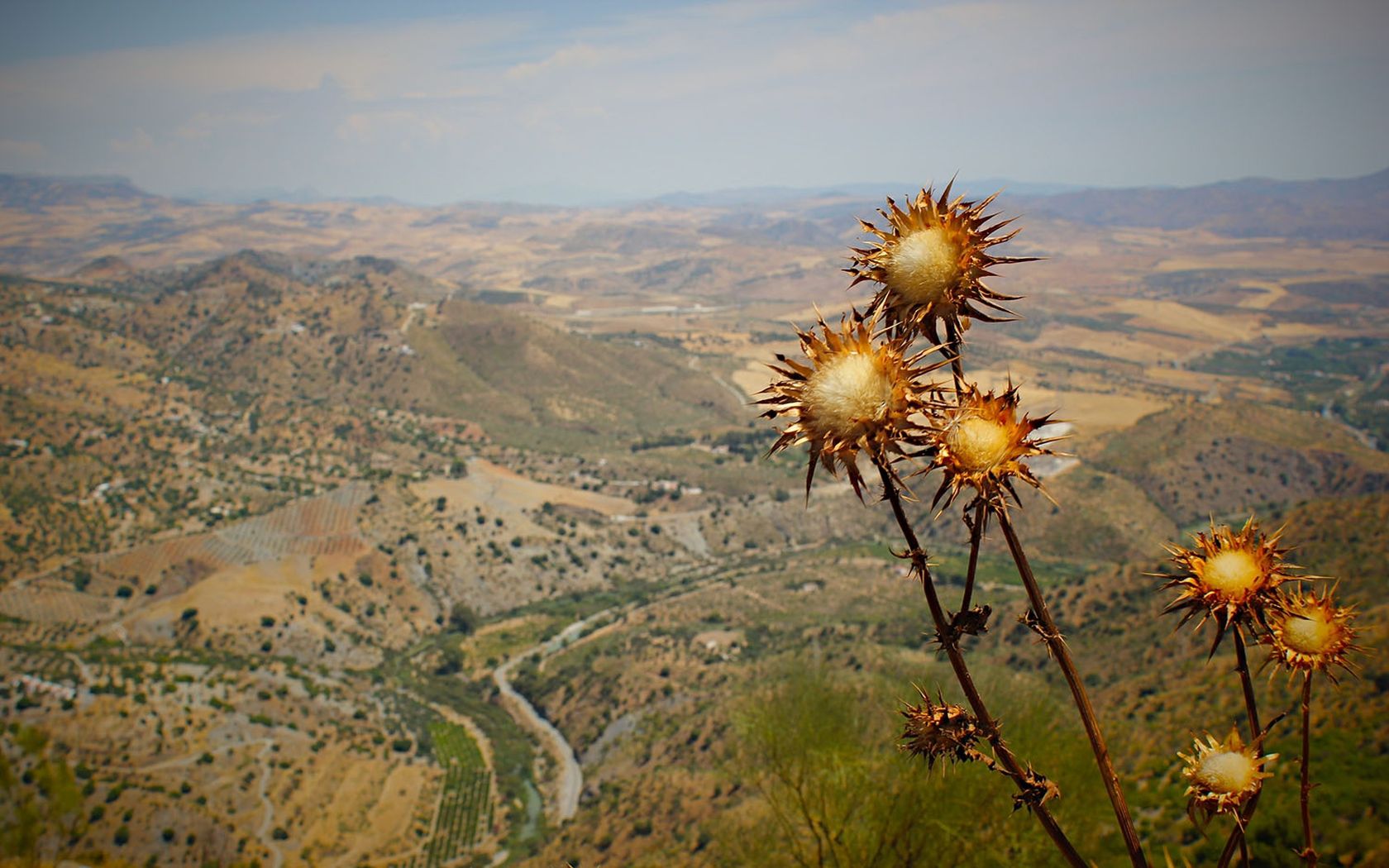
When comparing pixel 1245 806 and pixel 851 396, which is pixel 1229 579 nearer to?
pixel 1245 806

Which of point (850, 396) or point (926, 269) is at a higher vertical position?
point (926, 269)

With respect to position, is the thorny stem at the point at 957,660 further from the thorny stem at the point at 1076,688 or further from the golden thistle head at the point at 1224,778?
the golden thistle head at the point at 1224,778

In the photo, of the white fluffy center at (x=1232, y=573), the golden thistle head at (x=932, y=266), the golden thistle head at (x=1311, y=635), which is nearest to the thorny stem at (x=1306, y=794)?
the golden thistle head at (x=1311, y=635)

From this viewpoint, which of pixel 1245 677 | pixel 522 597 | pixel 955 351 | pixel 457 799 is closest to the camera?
pixel 955 351

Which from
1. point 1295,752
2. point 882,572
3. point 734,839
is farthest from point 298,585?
point 1295,752

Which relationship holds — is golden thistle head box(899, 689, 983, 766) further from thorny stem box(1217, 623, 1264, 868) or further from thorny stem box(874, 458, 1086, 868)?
thorny stem box(1217, 623, 1264, 868)

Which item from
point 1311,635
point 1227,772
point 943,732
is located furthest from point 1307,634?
point 943,732
